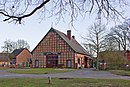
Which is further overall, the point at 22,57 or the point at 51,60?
the point at 22,57

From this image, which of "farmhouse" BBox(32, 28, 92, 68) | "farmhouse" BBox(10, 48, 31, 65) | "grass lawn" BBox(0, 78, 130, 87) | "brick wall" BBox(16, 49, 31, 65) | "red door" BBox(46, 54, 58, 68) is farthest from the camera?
"brick wall" BBox(16, 49, 31, 65)

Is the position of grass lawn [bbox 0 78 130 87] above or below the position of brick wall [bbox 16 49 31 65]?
below

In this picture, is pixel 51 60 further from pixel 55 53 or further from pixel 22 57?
pixel 22 57

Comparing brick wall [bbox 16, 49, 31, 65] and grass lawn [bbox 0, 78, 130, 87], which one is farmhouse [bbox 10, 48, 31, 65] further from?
grass lawn [bbox 0, 78, 130, 87]

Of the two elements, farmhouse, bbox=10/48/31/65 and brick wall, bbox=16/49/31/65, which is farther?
brick wall, bbox=16/49/31/65

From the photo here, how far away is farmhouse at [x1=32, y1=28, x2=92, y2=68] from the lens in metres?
63.1

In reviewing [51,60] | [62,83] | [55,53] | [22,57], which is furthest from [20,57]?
[62,83]

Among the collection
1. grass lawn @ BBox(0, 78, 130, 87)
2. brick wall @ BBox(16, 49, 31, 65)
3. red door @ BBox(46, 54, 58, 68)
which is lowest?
grass lawn @ BBox(0, 78, 130, 87)

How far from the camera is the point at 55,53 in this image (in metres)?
64.9

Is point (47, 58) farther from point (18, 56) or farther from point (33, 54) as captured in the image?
point (18, 56)

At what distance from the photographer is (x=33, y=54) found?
67.5 metres

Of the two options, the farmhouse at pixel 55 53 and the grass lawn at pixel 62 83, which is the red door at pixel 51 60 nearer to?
the farmhouse at pixel 55 53

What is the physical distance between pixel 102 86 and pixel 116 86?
97 centimetres

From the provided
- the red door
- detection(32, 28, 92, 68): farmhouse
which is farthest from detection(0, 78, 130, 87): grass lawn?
the red door
